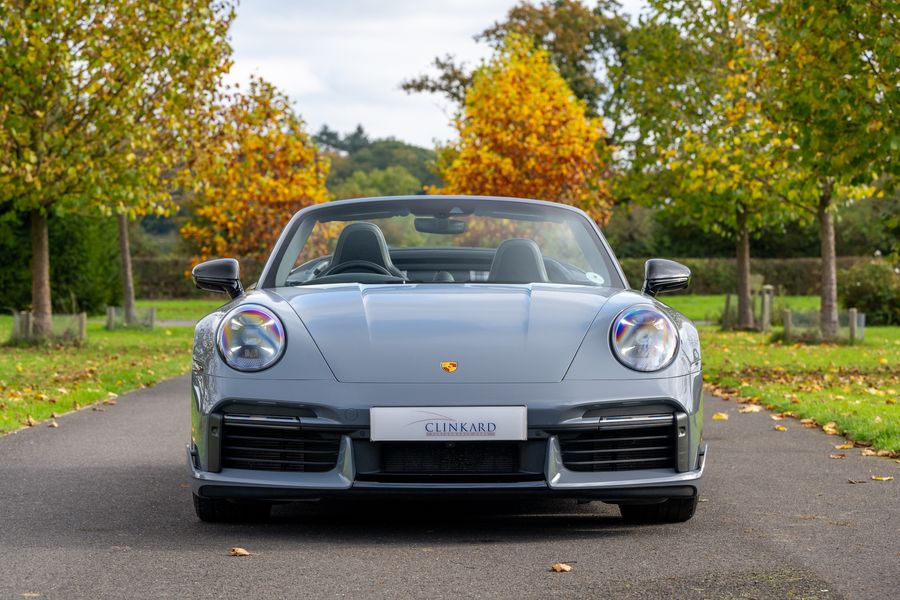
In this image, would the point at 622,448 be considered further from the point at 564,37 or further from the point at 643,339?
the point at 564,37

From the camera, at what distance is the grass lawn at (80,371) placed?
34.9 ft

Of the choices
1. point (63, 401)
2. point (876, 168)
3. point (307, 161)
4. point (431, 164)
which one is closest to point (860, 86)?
point (876, 168)

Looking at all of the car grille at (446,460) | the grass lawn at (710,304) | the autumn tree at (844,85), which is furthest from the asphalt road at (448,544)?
the grass lawn at (710,304)

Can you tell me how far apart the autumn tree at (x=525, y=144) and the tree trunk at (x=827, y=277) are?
8300 millimetres

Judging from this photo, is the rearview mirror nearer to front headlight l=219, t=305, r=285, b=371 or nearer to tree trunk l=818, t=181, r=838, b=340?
front headlight l=219, t=305, r=285, b=371

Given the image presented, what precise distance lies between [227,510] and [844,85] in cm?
897

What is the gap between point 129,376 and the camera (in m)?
13.8

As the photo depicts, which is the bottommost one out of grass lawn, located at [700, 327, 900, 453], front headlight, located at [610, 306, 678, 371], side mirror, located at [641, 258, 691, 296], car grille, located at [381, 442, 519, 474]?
grass lawn, located at [700, 327, 900, 453]

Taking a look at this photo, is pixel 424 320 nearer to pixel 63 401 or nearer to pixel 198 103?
pixel 63 401

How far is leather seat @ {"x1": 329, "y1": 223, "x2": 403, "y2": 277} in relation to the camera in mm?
6102

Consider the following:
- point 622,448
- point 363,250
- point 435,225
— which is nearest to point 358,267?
point 363,250

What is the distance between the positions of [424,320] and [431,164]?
31.3 m

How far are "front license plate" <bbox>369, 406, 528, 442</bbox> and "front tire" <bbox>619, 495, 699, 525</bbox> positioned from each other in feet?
2.85

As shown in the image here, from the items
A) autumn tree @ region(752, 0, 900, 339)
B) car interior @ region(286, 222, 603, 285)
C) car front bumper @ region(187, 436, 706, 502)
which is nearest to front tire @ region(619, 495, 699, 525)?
car front bumper @ region(187, 436, 706, 502)
